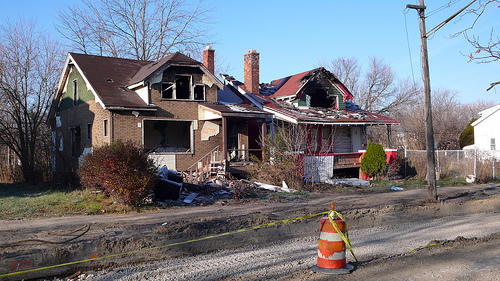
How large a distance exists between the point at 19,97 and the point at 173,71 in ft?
37.2

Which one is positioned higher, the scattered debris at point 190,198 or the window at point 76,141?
the window at point 76,141

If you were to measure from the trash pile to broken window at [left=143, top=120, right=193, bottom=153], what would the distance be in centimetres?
424

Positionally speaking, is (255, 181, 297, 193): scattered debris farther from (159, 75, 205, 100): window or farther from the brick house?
(159, 75, 205, 100): window

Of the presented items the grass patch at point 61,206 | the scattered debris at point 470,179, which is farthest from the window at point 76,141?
the scattered debris at point 470,179

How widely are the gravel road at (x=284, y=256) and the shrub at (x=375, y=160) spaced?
10389 mm

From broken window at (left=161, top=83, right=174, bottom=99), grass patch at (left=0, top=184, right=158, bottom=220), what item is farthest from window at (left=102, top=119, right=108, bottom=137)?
grass patch at (left=0, top=184, right=158, bottom=220)

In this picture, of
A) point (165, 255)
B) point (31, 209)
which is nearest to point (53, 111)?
point (31, 209)

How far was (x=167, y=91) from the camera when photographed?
1995 centimetres

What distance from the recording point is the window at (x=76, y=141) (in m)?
21.6

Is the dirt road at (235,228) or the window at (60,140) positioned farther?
the window at (60,140)

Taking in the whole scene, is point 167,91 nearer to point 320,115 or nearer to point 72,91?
point 72,91

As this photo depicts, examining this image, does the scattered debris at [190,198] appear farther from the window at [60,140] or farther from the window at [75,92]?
the window at [60,140]

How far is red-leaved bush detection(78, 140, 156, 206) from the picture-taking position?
11.7 metres

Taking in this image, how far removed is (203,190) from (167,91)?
22.1 ft
